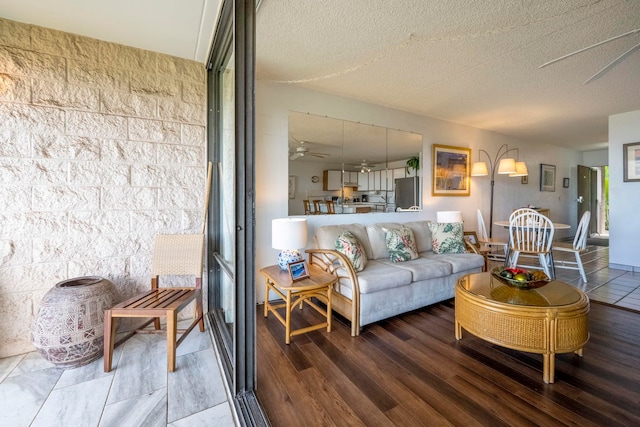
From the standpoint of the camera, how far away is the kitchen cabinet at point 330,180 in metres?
3.23

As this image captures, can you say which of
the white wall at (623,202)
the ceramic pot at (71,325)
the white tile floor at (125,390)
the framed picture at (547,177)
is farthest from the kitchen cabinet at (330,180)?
the framed picture at (547,177)

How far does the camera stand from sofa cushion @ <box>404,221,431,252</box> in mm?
3398

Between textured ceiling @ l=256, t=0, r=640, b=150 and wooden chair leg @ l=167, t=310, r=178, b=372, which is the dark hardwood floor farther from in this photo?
textured ceiling @ l=256, t=0, r=640, b=150

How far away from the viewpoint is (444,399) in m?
1.53

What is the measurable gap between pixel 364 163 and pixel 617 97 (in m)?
3.16

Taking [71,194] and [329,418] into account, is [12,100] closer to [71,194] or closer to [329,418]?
[71,194]

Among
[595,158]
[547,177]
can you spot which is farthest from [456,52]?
[595,158]

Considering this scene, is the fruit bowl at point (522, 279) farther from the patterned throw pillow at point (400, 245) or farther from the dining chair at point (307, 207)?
the dining chair at point (307, 207)

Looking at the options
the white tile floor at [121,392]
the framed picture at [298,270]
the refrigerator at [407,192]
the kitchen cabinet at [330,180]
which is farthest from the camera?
the refrigerator at [407,192]

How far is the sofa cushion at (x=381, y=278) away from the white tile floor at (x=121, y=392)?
1.24 meters

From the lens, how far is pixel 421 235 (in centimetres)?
344

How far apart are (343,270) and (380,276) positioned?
0.33 meters

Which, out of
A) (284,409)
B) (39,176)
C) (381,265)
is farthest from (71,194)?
(381,265)

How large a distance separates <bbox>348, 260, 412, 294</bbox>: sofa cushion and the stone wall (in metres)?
1.58
